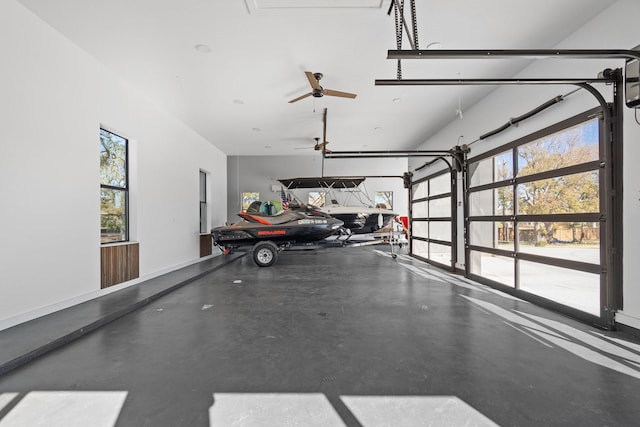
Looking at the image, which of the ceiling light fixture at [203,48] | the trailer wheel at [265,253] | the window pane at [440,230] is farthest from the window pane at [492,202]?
the ceiling light fixture at [203,48]

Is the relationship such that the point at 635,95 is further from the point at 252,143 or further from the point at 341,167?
the point at 341,167

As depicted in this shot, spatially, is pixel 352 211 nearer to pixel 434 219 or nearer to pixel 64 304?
pixel 434 219

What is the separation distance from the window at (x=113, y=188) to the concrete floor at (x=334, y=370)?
1.73m

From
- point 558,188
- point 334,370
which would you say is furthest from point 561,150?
point 334,370

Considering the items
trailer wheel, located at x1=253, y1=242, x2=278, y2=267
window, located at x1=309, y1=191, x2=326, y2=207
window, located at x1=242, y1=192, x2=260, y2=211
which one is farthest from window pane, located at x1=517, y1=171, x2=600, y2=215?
window, located at x1=242, y1=192, x2=260, y2=211

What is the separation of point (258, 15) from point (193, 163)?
483 cm

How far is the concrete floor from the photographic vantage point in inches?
59.1

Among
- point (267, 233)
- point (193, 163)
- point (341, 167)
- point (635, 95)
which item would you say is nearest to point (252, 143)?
point (193, 163)

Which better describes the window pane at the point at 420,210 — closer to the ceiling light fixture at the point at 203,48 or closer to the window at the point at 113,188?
the ceiling light fixture at the point at 203,48

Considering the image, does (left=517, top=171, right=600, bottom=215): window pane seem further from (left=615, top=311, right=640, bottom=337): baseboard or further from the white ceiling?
the white ceiling

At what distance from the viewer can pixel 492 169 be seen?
15.2ft

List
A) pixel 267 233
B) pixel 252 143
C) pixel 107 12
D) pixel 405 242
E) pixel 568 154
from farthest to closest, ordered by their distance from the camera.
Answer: pixel 405 242 → pixel 252 143 → pixel 267 233 → pixel 568 154 → pixel 107 12

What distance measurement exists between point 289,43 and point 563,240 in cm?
440

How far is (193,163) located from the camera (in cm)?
667
